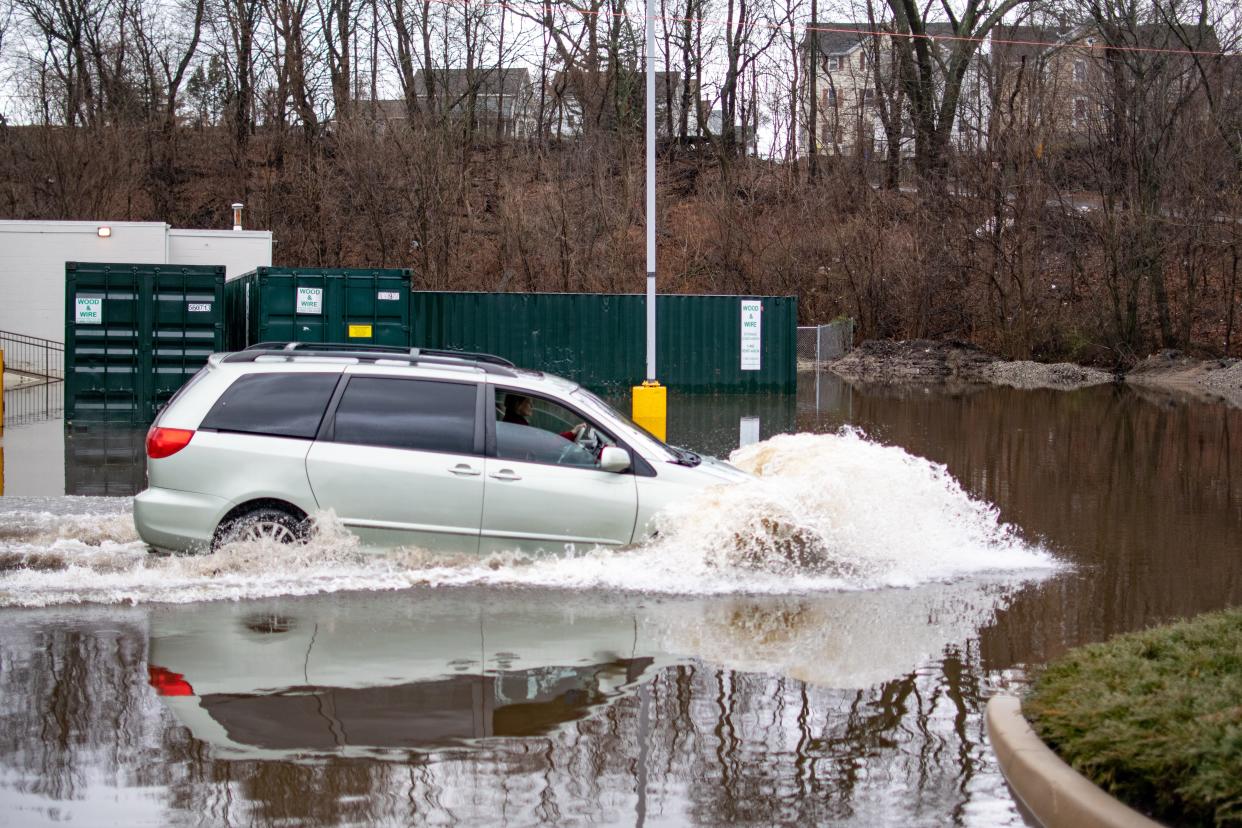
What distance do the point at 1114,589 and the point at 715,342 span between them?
776 inches

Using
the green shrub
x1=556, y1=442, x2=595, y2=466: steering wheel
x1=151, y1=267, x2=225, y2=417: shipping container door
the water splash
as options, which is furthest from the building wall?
the green shrub

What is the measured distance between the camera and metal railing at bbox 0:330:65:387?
102ft

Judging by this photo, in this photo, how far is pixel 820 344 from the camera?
40.5 metres

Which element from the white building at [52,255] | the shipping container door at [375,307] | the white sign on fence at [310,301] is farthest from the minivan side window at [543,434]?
the white building at [52,255]

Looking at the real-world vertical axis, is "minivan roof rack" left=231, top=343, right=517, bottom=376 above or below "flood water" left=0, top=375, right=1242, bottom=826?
above

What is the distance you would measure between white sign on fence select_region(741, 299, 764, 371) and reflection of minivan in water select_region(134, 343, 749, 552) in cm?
1918

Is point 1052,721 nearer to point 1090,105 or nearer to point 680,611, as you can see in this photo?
point 680,611

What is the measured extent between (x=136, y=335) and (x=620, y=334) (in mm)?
11013

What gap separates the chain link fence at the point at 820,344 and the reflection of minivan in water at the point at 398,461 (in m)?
31.1

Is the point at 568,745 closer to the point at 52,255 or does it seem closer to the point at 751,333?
the point at 751,333

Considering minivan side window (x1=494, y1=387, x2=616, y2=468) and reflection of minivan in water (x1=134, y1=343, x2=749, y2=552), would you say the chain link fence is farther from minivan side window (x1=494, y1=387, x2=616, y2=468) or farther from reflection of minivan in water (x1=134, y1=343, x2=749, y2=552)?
reflection of minivan in water (x1=134, y1=343, x2=749, y2=552)

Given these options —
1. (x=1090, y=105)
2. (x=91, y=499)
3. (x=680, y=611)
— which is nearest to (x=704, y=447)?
(x=91, y=499)

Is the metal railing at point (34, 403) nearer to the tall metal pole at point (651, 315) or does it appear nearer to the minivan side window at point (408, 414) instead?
the tall metal pole at point (651, 315)

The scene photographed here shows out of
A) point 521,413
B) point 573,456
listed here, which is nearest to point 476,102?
point 521,413
